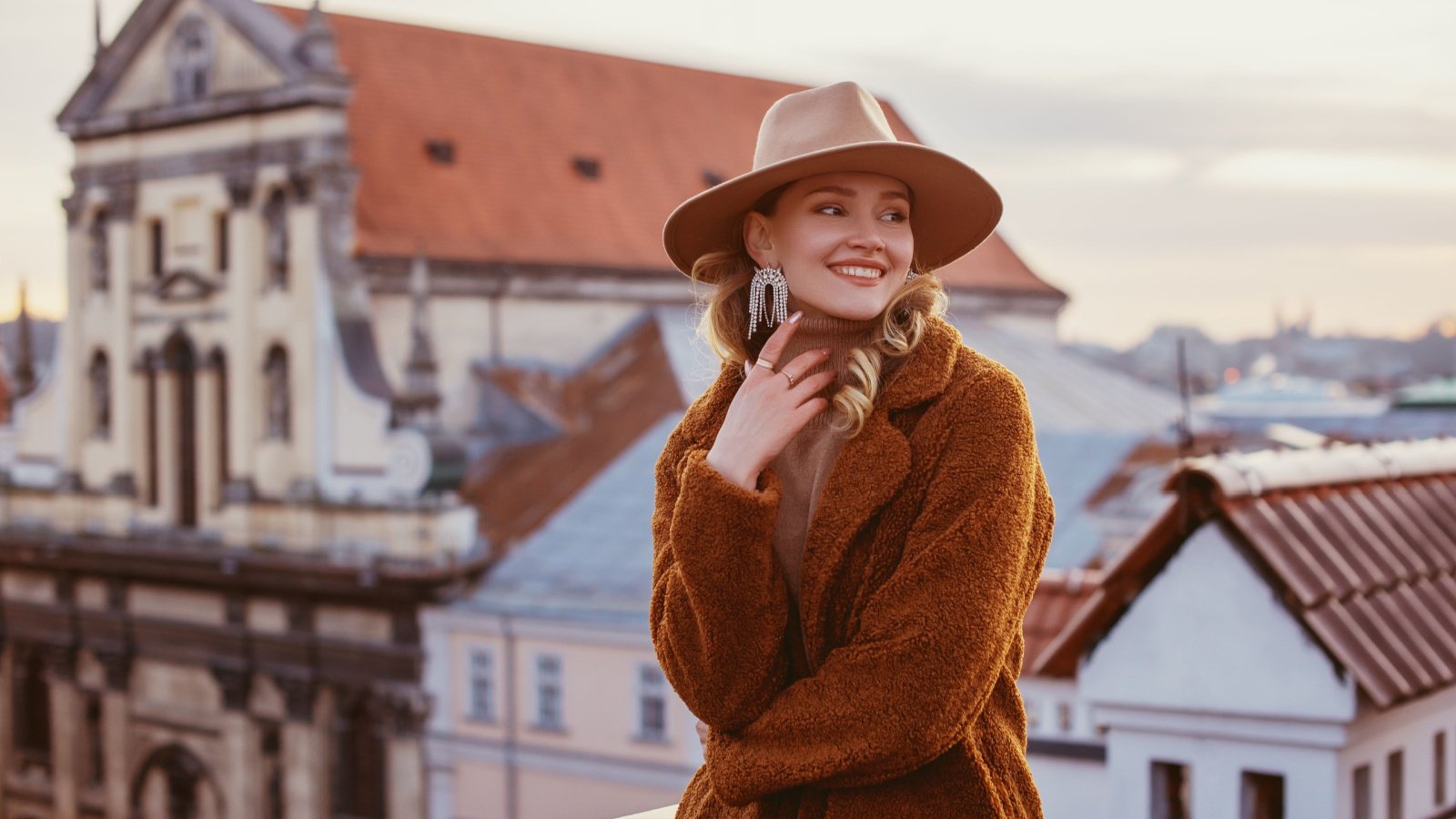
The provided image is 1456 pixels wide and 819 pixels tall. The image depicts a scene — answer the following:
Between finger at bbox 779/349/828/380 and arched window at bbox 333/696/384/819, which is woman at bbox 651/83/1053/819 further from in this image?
arched window at bbox 333/696/384/819

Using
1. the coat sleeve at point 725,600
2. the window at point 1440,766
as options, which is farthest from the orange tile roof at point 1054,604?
the coat sleeve at point 725,600

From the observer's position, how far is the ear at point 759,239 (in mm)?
2723

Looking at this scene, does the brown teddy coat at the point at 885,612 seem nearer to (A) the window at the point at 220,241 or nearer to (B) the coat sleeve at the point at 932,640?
(B) the coat sleeve at the point at 932,640

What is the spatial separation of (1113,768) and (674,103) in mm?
27189

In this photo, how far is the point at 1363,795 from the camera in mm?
4676

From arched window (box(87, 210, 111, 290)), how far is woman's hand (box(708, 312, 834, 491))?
25936 millimetres

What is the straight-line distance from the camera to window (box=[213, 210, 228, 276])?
2542 centimetres

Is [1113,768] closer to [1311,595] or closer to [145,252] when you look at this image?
[1311,595]

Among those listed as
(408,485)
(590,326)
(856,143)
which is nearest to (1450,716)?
(856,143)

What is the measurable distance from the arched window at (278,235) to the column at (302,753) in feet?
17.4

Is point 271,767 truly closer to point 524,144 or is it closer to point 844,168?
point 524,144

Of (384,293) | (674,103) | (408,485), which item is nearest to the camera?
(408,485)

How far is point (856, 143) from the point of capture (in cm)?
250

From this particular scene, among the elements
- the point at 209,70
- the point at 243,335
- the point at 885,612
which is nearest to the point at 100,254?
the point at 243,335
